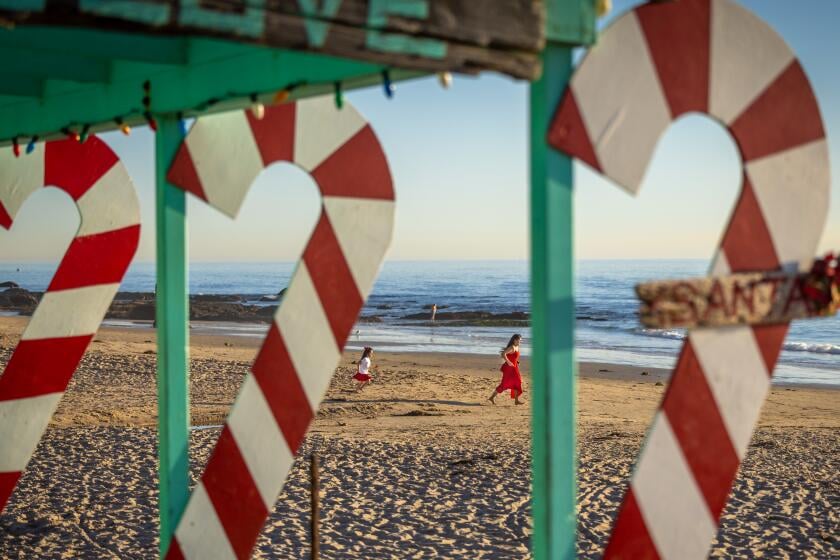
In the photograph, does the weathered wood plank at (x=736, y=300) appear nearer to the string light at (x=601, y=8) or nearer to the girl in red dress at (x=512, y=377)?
the string light at (x=601, y=8)

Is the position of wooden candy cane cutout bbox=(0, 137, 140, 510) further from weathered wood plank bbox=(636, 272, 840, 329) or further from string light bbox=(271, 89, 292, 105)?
weathered wood plank bbox=(636, 272, 840, 329)

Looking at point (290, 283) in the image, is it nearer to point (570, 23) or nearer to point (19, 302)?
point (570, 23)

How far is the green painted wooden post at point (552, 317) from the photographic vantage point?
7.93 feet

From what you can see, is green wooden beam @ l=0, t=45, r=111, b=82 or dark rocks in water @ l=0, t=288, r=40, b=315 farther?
dark rocks in water @ l=0, t=288, r=40, b=315

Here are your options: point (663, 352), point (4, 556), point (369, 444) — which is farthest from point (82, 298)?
point (663, 352)

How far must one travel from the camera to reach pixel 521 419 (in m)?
13.9

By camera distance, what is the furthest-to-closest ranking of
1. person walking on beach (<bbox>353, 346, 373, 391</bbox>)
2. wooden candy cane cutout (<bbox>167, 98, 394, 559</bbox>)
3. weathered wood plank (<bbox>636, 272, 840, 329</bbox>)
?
person walking on beach (<bbox>353, 346, 373, 391</bbox>) → wooden candy cane cutout (<bbox>167, 98, 394, 559</bbox>) → weathered wood plank (<bbox>636, 272, 840, 329</bbox>)

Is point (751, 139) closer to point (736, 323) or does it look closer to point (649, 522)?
point (736, 323)

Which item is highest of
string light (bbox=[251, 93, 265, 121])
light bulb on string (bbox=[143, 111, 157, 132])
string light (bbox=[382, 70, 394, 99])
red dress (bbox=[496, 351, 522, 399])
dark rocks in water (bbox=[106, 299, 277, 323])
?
dark rocks in water (bbox=[106, 299, 277, 323])

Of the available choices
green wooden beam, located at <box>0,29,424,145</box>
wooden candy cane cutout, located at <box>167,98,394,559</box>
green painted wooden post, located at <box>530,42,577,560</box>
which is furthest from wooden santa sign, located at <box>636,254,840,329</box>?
wooden candy cane cutout, located at <box>167,98,394,559</box>

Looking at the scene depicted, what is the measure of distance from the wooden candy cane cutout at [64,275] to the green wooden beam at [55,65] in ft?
2.82

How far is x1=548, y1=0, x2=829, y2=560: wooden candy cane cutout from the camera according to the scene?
95.0 inches

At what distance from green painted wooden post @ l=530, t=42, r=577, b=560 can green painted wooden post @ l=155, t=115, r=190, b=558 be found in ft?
5.44

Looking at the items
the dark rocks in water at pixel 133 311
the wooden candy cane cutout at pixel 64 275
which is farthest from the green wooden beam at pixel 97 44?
the dark rocks in water at pixel 133 311
